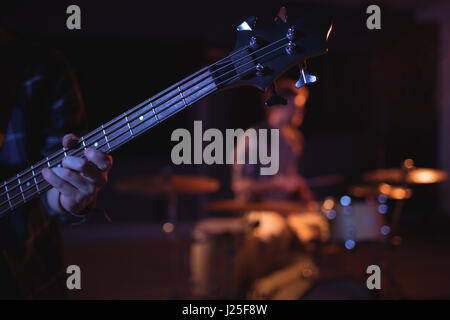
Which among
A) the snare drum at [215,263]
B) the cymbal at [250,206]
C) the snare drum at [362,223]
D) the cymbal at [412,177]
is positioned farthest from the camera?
the snare drum at [362,223]

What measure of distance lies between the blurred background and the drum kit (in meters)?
0.90

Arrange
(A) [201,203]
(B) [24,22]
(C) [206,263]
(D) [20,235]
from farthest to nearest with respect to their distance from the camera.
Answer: (A) [201,203]
(B) [24,22]
(C) [206,263]
(D) [20,235]

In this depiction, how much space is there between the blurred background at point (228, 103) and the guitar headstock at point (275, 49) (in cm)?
329

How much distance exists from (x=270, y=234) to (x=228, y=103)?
294 centimetres

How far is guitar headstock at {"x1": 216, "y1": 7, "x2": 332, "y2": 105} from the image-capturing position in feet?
3.23

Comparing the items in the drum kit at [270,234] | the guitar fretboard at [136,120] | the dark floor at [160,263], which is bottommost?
the dark floor at [160,263]

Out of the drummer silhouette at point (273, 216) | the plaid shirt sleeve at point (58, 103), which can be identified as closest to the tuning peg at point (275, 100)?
the plaid shirt sleeve at point (58, 103)

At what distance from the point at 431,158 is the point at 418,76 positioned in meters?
1.24

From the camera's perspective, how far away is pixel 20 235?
124 cm

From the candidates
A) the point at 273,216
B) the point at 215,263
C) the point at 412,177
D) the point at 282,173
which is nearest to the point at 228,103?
the point at 282,173

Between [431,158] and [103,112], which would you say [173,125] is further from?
[431,158]

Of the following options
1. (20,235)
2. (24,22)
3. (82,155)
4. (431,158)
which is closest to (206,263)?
(20,235)

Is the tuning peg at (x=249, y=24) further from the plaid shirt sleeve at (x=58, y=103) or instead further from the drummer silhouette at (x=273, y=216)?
the drummer silhouette at (x=273, y=216)

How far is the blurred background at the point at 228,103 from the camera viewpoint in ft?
15.4
